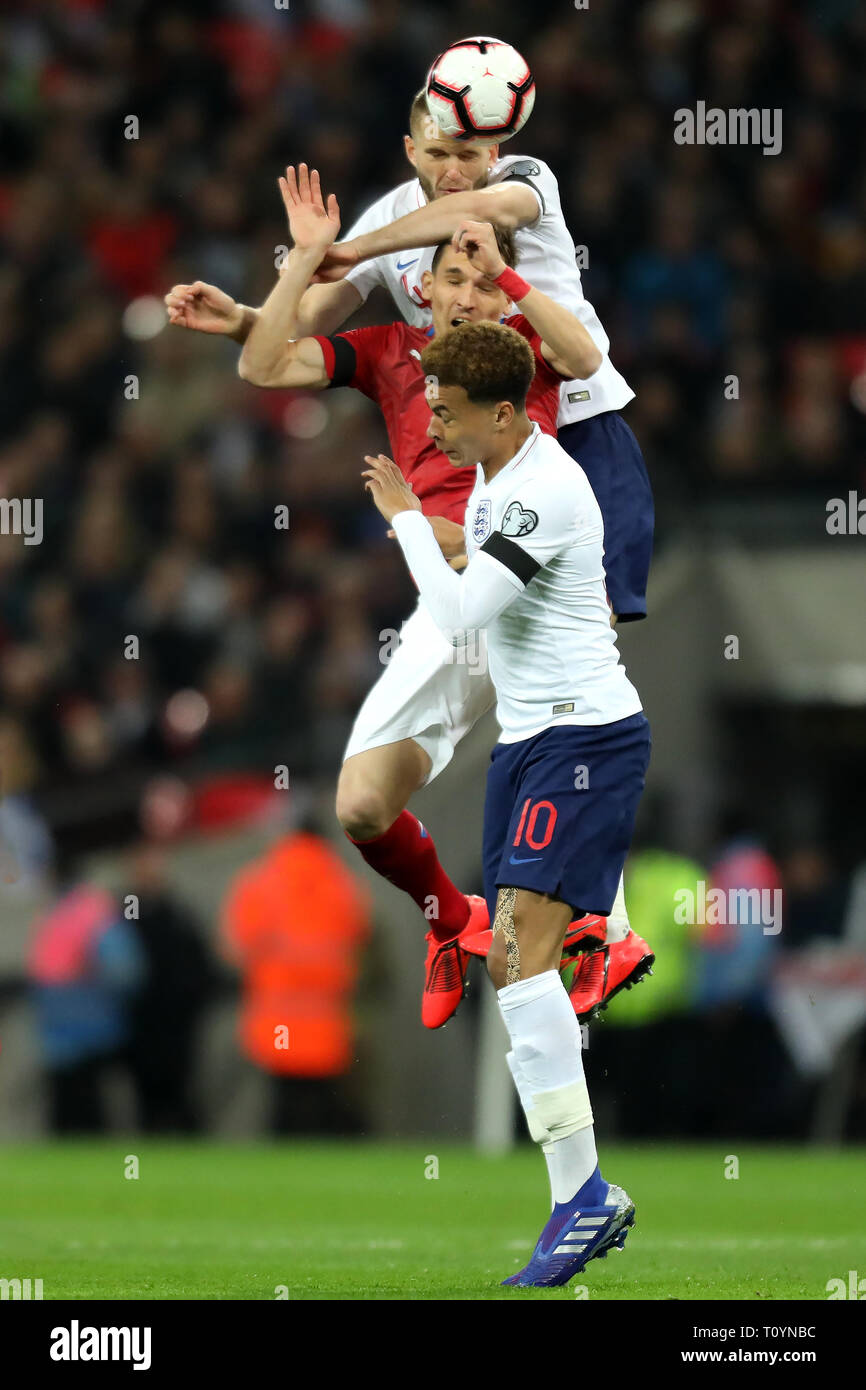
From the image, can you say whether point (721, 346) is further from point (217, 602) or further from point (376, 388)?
point (376, 388)

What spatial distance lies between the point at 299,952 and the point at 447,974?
6815 mm

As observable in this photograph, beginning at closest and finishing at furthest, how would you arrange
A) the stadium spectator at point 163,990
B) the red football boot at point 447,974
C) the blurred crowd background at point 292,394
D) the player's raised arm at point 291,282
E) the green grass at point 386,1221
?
the green grass at point 386,1221, the player's raised arm at point 291,282, the red football boot at point 447,974, the stadium spectator at point 163,990, the blurred crowd background at point 292,394

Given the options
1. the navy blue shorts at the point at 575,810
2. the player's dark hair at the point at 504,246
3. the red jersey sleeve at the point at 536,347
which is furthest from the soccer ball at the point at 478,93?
the navy blue shorts at the point at 575,810

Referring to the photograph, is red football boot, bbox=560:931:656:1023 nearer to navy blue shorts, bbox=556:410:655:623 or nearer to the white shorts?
the white shorts

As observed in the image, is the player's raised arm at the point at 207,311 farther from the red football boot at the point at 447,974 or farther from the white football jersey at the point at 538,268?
the red football boot at the point at 447,974

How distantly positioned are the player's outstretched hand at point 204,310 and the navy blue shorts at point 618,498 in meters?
1.17

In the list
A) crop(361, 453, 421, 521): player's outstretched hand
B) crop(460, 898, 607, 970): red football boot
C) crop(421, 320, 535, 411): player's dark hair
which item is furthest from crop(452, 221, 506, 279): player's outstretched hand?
crop(460, 898, 607, 970): red football boot

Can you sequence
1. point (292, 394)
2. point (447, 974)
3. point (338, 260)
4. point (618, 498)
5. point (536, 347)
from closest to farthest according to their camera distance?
point (338, 260)
point (536, 347)
point (618, 498)
point (447, 974)
point (292, 394)

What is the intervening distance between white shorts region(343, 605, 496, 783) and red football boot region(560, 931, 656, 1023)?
0.82 metres

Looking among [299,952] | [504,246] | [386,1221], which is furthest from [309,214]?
[299,952]

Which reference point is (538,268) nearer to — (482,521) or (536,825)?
(482,521)

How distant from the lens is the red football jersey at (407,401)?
822 cm

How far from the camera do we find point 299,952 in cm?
1491

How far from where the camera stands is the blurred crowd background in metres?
15.5
